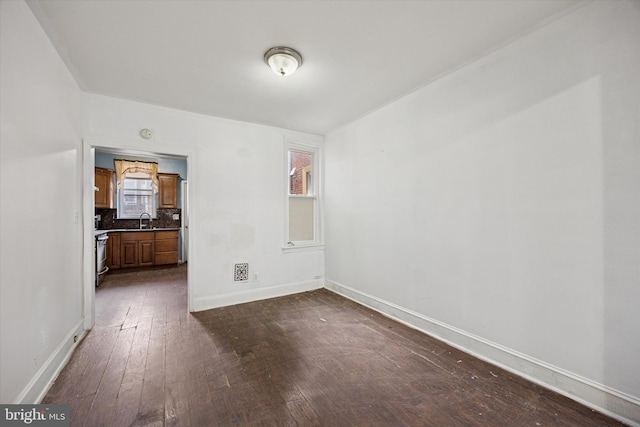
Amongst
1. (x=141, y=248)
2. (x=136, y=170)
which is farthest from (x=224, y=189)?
(x=136, y=170)

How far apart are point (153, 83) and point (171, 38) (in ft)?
2.90

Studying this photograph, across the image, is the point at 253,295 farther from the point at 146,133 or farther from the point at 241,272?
the point at 146,133

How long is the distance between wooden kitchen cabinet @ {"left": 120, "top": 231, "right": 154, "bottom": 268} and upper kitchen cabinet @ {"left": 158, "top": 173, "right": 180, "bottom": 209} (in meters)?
0.92

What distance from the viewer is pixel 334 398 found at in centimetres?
182

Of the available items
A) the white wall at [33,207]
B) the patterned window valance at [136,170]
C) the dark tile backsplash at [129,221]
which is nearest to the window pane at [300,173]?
the white wall at [33,207]

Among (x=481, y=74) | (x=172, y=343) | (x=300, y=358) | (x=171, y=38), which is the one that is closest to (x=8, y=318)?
(x=172, y=343)

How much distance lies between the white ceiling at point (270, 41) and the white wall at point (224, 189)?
37 centimetres

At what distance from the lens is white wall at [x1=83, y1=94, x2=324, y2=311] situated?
3131 mm

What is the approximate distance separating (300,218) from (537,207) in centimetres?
314

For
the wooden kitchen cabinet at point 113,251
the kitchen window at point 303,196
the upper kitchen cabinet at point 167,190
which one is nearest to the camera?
the kitchen window at point 303,196

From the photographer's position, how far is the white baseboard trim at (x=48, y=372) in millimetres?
1655

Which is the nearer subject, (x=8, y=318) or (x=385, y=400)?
(x=8, y=318)

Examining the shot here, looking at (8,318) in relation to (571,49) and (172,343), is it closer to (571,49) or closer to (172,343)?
(172,343)

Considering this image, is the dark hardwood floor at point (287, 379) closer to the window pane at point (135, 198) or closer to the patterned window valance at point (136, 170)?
the window pane at point (135, 198)
